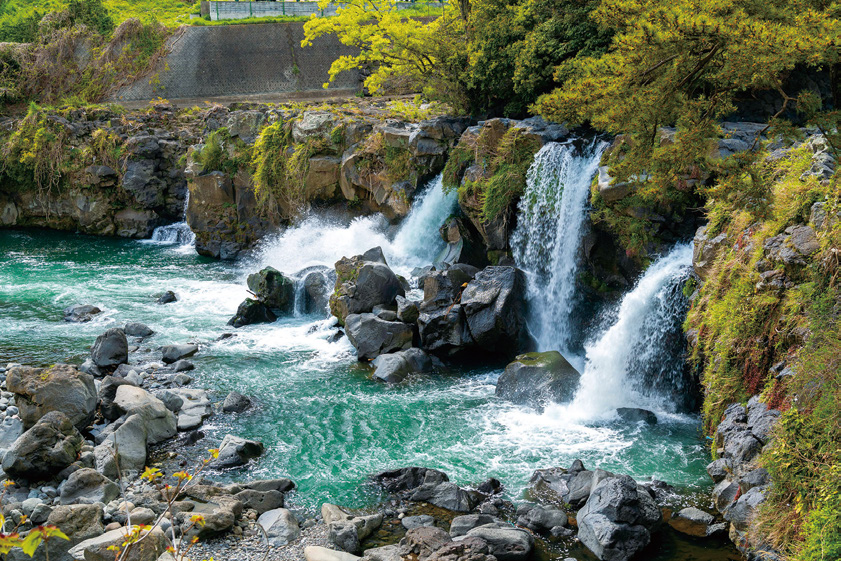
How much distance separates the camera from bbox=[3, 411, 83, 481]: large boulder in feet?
29.8

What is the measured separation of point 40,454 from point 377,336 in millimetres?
6558

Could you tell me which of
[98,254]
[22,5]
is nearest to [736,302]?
[98,254]

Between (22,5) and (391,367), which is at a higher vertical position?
(22,5)

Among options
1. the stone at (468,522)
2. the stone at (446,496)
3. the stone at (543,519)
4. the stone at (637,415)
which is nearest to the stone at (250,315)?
the stone at (446,496)

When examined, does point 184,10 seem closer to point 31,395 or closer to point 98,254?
point 98,254

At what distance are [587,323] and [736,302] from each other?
4623 mm

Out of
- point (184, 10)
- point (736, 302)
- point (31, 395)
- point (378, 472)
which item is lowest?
point (378, 472)

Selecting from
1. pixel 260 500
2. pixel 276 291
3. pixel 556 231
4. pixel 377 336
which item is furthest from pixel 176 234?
pixel 260 500

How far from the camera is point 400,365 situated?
13266 millimetres

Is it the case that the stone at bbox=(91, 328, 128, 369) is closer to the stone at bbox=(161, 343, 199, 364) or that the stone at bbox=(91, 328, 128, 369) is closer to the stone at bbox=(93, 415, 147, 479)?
the stone at bbox=(161, 343, 199, 364)

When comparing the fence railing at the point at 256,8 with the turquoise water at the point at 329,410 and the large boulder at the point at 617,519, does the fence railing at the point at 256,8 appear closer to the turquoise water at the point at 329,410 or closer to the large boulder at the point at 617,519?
the turquoise water at the point at 329,410

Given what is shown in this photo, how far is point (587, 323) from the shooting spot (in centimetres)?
1391

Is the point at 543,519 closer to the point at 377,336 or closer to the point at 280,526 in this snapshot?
the point at 280,526

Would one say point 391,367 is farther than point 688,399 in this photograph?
Yes
